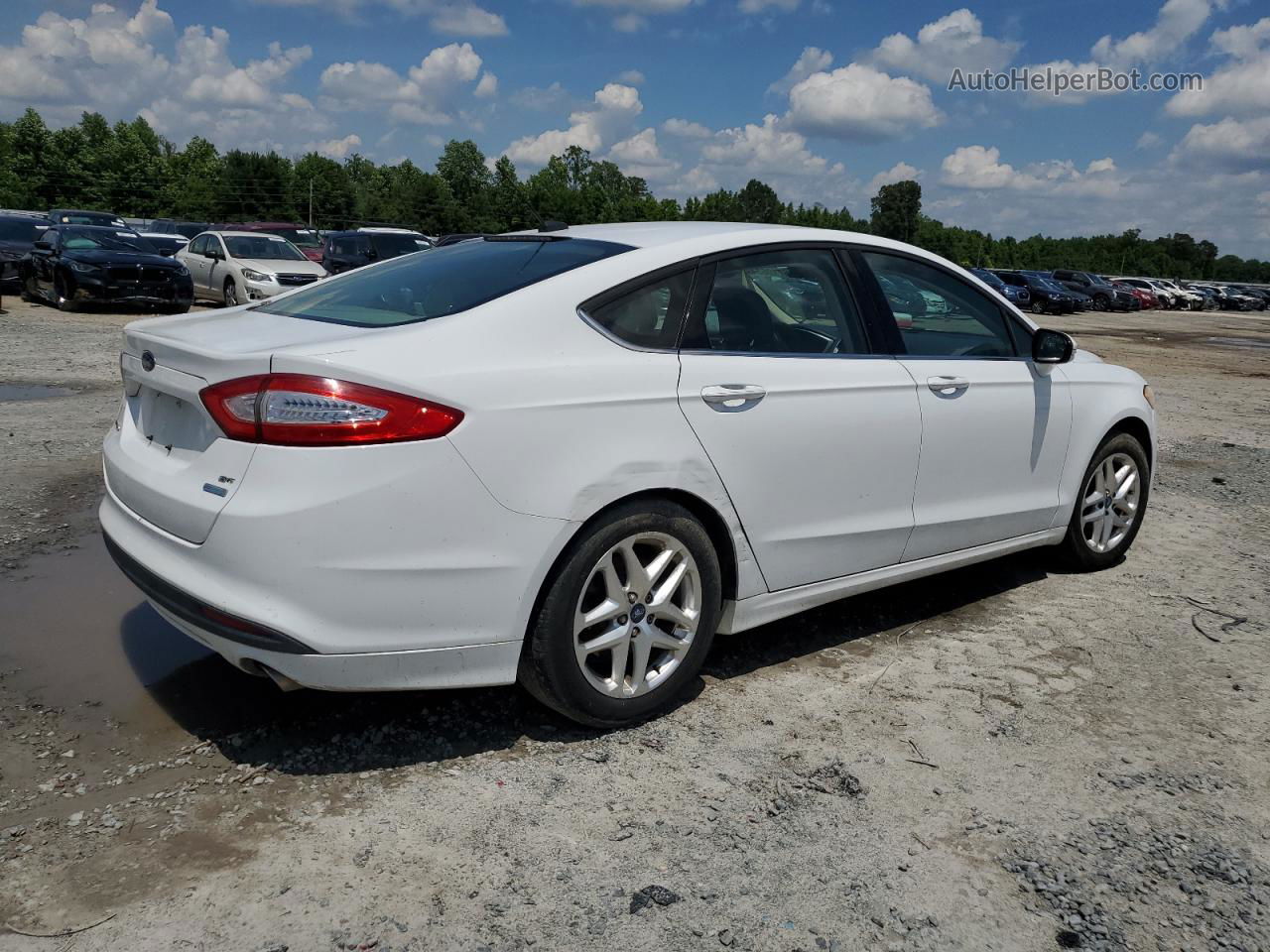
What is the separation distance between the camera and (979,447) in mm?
4453

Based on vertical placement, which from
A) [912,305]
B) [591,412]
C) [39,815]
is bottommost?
[39,815]

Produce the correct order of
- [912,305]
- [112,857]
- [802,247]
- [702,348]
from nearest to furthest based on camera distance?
[112,857] → [702,348] → [802,247] → [912,305]

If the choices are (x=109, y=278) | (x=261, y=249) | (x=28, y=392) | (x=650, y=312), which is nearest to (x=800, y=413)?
(x=650, y=312)

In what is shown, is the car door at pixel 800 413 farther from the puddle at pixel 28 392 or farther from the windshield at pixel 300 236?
the windshield at pixel 300 236

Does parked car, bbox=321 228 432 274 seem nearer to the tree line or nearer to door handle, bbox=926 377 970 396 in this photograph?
door handle, bbox=926 377 970 396

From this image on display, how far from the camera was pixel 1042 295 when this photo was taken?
135 ft

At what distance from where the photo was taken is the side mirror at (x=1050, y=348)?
4.79m

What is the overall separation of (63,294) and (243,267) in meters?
2.87

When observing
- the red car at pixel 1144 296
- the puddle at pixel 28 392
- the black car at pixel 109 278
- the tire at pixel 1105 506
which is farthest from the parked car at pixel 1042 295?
the tire at pixel 1105 506

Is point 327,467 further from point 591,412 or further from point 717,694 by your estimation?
point 717,694

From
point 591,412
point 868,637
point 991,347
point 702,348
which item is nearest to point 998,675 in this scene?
point 868,637

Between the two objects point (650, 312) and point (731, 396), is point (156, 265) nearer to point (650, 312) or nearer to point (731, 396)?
point (650, 312)

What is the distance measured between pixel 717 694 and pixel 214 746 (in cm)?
168

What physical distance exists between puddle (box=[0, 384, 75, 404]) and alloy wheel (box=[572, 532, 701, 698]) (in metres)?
A: 7.57
